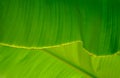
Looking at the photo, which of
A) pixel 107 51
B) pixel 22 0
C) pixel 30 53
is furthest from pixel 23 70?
pixel 107 51

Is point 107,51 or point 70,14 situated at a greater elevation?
point 70,14

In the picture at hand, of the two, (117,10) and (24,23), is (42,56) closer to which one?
(24,23)

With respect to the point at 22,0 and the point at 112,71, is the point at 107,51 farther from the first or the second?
the point at 22,0

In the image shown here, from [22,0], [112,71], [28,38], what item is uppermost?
[22,0]

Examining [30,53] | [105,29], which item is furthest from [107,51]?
[30,53]

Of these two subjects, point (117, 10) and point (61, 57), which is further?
point (117, 10)

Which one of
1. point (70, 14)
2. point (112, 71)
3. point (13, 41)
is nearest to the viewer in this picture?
point (13, 41)

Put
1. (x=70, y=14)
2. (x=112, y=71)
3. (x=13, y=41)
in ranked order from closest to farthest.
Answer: (x=13, y=41) < (x=70, y=14) < (x=112, y=71)
